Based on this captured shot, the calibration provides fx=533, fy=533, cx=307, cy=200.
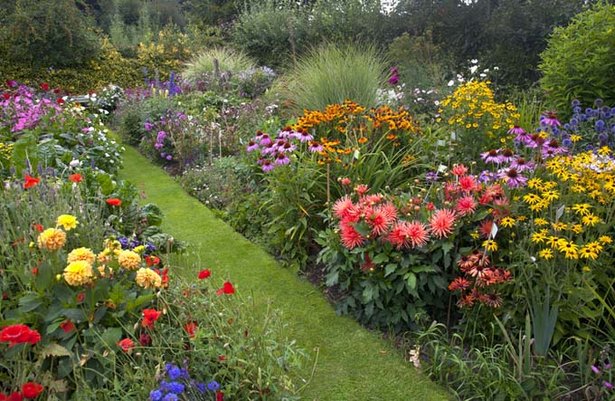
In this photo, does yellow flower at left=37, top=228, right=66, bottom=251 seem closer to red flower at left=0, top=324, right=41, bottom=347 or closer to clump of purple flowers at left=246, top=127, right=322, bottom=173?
red flower at left=0, top=324, right=41, bottom=347

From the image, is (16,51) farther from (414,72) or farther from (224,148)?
(414,72)

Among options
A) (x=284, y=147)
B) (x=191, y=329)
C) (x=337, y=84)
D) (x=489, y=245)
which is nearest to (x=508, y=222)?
(x=489, y=245)

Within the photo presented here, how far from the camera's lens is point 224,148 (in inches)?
262

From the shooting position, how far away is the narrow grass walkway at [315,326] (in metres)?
2.68

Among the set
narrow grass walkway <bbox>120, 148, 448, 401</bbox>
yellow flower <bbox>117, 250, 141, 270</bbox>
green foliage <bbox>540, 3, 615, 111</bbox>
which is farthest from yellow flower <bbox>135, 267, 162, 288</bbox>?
green foliage <bbox>540, 3, 615, 111</bbox>

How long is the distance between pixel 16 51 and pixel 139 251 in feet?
34.3

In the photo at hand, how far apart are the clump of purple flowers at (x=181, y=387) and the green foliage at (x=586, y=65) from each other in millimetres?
3983

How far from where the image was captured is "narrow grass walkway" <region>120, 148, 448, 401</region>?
2680 millimetres

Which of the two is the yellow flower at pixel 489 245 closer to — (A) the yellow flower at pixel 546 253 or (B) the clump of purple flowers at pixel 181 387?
(A) the yellow flower at pixel 546 253

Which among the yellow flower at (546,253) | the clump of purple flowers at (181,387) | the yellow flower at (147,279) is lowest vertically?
the clump of purple flowers at (181,387)

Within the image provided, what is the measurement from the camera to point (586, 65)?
14.8 ft

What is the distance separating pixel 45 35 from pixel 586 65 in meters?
10.4

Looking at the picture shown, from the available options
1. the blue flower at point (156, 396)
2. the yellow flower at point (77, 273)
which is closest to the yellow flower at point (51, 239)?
the yellow flower at point (77, 273)

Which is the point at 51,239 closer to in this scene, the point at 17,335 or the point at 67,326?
the point at 67,326
